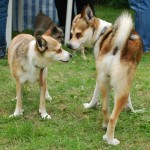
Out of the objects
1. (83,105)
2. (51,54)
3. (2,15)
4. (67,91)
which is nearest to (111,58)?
(51,54)

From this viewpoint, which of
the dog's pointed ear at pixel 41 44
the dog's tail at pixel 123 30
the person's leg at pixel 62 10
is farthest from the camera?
the person's leg at pixel 62 10

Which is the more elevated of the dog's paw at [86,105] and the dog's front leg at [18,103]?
the dog's front leg at [18,103]

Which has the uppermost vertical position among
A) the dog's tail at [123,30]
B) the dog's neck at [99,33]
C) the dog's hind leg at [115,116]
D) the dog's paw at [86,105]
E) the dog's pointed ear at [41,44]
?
the dog's tail at [123,30]

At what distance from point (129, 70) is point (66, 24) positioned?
3828 millimetres

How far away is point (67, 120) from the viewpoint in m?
3.93

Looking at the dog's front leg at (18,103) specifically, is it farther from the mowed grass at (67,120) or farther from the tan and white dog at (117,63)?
the tan and white dog at (117,63)

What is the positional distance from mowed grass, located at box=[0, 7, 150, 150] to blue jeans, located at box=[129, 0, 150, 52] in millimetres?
1059

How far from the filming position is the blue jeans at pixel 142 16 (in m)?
6.00

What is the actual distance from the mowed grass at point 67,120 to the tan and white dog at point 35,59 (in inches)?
7.5

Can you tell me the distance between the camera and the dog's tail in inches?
124

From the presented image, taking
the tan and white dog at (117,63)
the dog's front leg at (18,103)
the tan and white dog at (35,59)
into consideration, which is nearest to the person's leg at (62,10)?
the tan and white dog at (35,59)

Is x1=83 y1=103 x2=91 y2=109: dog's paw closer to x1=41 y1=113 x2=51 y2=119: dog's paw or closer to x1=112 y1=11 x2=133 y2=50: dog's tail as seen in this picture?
x1=41 y1=113 x2=51 y2=119: dog's paw

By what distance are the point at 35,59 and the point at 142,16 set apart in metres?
2.82

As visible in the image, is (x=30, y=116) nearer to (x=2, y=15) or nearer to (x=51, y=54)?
(x=51, y=54)
